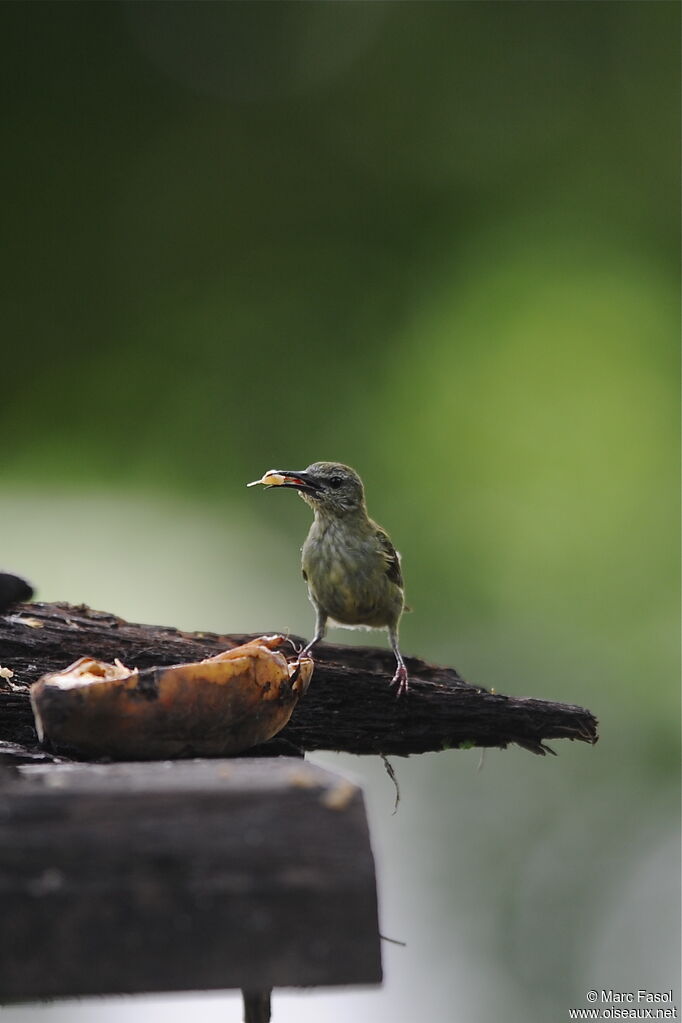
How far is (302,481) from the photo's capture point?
16.7 ft

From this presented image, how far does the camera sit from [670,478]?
7754 millimetres

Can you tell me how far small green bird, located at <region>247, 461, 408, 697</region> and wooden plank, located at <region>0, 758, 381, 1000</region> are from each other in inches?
142

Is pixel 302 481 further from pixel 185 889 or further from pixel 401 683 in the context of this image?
pixel 185 889

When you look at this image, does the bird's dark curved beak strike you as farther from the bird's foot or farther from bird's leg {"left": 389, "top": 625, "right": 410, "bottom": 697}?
the bird's foot

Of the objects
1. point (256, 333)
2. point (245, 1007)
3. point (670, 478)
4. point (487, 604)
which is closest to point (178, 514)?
point (256, 333)

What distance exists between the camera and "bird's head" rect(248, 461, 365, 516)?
5.18 m

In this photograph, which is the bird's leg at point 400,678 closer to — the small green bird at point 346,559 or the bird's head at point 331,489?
the small green bird at point 346,559

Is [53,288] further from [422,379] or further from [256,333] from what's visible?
[422,379]

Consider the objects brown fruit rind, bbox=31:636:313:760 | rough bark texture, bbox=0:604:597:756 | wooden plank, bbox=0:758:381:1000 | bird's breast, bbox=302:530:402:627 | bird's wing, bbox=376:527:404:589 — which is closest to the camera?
wooden plank, bbox=0:758:381:1000

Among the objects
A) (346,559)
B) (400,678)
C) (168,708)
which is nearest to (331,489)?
(346,559)

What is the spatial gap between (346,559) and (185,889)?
3795 mm

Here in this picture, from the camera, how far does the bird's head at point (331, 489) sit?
5.18m

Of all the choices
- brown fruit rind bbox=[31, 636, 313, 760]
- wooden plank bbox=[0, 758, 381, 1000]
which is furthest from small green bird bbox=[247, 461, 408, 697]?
wooden plank bbox=[0, 758, 381, 1000]

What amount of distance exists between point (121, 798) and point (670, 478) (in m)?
6.79
